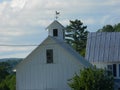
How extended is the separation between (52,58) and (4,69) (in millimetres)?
45928

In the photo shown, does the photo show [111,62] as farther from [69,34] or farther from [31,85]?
[69,34]

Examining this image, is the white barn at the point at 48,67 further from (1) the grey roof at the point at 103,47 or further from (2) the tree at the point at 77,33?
(2) the tree at the point at 77,33

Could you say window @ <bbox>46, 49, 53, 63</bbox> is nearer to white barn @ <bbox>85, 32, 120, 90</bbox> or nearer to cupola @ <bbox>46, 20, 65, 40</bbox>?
cupola @ <bbox>46, 20, 65, 40</bbox>

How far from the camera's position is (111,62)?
197 ft

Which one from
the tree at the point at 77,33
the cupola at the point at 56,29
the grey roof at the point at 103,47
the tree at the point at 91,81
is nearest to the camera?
the tree at the point at 91,81

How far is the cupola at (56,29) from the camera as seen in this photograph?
55950 millimetres

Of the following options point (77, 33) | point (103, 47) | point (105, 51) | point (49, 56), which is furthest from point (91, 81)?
point (77, 33)

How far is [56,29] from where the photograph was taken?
56.2 meters

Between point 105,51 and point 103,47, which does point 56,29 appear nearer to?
point 105,51

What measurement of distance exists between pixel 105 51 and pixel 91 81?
1465 centimetres

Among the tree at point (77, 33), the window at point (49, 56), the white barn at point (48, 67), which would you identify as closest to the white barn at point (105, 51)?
the white barn at point (48, 67)

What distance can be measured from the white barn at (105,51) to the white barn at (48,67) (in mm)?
9886

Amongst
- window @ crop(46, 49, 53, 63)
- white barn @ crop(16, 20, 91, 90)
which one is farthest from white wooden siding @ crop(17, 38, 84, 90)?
window @ crop(46, 49, 53, 63)

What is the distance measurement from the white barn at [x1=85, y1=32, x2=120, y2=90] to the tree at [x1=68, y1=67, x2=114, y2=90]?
11.4 metres
